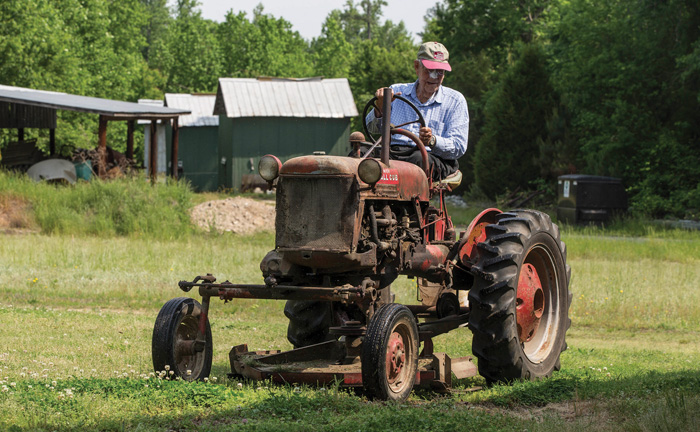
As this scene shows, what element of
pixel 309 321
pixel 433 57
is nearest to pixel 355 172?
pixel 309 321

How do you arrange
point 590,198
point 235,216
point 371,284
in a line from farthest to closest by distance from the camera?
point 590,198, point 235,216, point 371,284

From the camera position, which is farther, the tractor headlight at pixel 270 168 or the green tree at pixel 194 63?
the green tree at pixel 194 63

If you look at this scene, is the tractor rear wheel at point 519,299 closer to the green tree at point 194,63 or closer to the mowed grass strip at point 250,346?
the mowed grass strip at point 250,346

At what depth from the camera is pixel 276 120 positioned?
43.4 meters

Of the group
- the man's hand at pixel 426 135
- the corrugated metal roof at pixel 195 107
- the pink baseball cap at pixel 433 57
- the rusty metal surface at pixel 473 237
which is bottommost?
the rusty metal surface at pixel 473 237

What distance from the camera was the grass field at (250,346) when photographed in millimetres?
6023

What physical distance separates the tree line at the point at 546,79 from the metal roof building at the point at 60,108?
32.9ft

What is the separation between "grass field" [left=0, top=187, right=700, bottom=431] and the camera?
6.02 m

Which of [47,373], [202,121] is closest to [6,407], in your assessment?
[47,373]

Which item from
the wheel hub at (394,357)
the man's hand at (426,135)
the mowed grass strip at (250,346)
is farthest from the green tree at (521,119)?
the wheel hub at (394,357)

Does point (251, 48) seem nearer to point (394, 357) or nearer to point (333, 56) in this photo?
point (333, 56)

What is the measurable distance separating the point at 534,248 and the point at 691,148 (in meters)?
26.2

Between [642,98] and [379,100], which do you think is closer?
[379,100]

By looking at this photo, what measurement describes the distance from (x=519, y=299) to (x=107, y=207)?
53.4 feet
